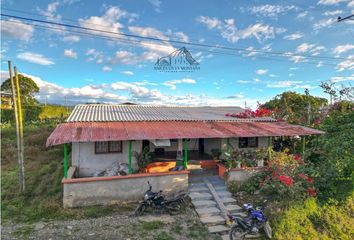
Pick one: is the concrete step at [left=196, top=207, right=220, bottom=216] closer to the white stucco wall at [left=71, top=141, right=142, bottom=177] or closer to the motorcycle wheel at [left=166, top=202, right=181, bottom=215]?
the motorcycle wheel at [left=166, top=202, right=181, bottom=215]

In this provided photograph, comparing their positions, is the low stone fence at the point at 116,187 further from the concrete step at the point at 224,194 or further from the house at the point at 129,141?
the concrete step at the point at 224,194

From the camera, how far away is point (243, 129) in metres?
13.6

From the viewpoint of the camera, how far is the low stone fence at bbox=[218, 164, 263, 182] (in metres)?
11.9

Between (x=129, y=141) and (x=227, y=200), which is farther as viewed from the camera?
(x=129, y=141)

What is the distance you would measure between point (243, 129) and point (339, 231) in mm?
6194

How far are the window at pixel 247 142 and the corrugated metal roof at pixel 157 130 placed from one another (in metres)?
1.19

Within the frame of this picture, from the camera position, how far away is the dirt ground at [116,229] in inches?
314

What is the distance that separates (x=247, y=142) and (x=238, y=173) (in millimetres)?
4220

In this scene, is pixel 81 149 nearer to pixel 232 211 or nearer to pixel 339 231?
pixel 232 211

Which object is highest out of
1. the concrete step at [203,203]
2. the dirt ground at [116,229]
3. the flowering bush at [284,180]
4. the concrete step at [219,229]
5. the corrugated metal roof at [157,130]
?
the corrugated metal roof at [157,130]

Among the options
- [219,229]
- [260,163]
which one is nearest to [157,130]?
[219,229]

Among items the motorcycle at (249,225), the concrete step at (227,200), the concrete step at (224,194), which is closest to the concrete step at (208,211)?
the concrete step at (227,200)

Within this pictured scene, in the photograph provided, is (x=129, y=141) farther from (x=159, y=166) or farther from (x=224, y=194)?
(x=224, y=194)

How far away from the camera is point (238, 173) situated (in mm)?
12039
